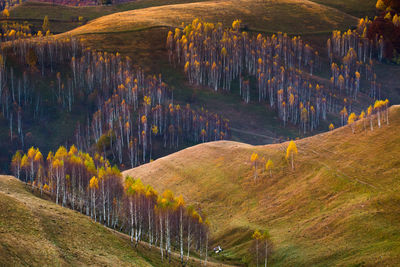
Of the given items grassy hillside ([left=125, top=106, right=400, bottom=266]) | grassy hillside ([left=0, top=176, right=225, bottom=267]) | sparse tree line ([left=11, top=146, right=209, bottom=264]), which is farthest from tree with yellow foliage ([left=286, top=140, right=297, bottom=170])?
grassy hillside ([left=0, top=176, right=225, bottom=267])

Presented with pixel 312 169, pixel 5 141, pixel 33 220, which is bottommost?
pixel 5 141

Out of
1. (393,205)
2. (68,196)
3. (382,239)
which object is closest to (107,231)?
(68,196)

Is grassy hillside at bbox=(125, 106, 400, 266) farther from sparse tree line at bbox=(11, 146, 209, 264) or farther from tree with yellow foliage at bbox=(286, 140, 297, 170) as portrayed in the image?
sparse tree line at bbox=(11, 146, 209, 264)

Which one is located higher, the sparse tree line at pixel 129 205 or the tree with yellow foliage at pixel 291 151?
the tree with yellow foliage at pixel 291 151

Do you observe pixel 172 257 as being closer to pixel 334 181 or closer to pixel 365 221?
pixel 365 221

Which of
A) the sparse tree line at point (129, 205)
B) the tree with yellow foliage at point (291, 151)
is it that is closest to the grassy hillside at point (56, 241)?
the sparse tree line at point (129, 205)

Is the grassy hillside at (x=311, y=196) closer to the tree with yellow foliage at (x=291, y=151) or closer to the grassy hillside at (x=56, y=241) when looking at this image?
the tree with yellow foliage at (x=291, y=151)
